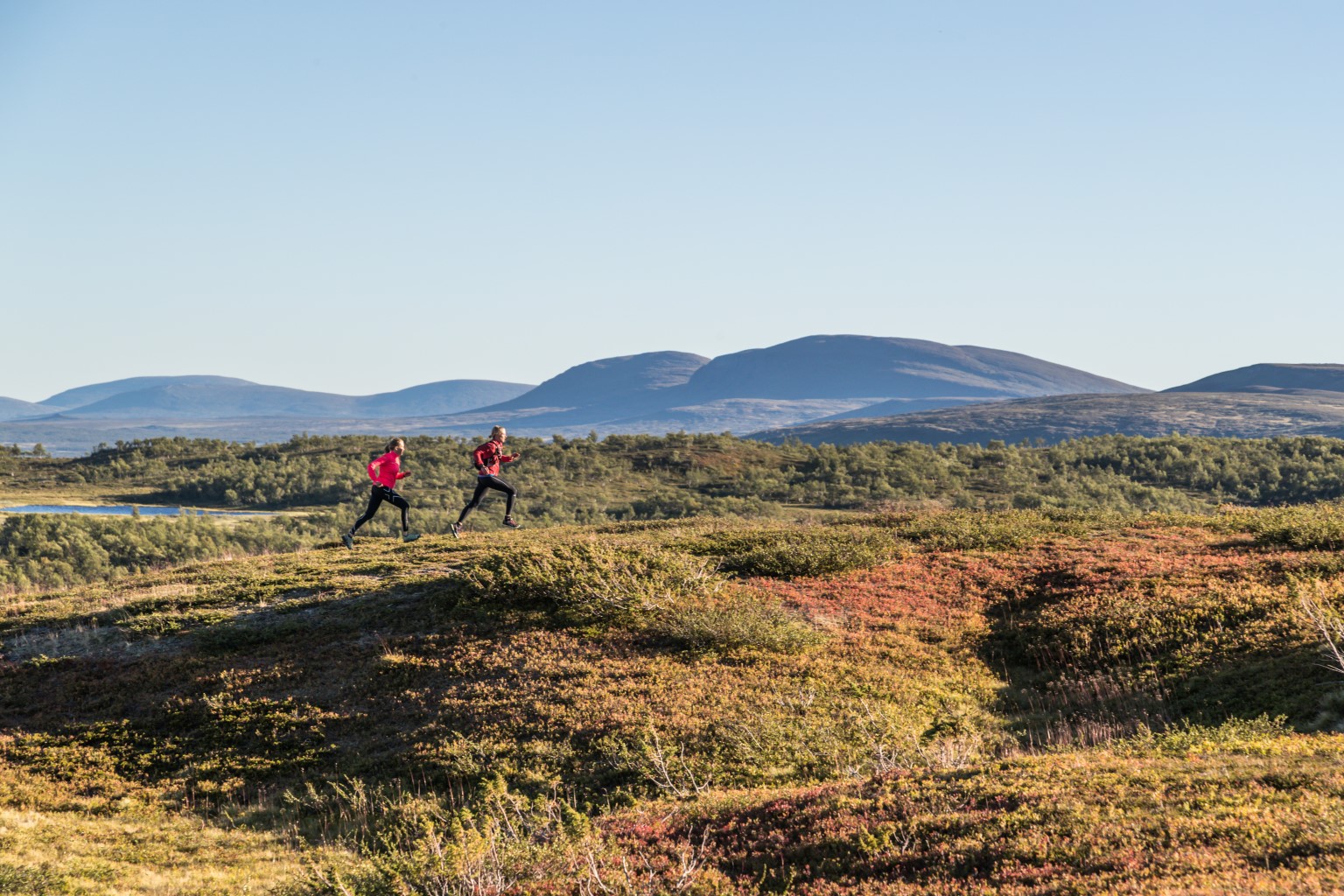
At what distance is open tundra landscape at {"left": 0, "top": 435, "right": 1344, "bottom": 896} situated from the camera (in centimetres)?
704

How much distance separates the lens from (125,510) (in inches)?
2131

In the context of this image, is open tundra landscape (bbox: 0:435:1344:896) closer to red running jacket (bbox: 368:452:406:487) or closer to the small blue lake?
red running jacket (bbox: 368:452:406:487)

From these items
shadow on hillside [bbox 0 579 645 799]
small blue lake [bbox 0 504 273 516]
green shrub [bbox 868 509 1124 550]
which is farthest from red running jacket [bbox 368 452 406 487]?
small blue lake [bbox 0 504 273 516]

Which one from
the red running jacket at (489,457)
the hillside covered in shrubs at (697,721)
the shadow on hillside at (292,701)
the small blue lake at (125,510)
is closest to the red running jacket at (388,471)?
the red running jacket at (489,457)

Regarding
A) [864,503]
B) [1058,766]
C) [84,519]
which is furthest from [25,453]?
[1058,766]

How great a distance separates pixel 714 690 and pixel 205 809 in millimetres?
6148

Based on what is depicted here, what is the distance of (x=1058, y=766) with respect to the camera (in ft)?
26.9

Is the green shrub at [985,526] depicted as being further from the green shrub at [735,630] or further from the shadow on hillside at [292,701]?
the shadow on hillside at [292,701]

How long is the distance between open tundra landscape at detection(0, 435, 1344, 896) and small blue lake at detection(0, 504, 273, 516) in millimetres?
33617

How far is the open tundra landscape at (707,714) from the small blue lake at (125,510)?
3362 centimetres

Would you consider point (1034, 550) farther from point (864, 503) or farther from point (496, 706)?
point (864, 503)

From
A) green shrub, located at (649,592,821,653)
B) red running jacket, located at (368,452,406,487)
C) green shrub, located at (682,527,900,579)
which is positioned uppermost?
red running jacket, located at (368,452,406,487)

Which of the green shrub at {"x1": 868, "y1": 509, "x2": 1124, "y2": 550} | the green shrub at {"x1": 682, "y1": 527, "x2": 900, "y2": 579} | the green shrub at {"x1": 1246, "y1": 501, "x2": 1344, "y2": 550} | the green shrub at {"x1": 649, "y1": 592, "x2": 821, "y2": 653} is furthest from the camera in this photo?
the green shrub at {"x1": 868, "y1": 509, "x2": 1124, "y2": 550}

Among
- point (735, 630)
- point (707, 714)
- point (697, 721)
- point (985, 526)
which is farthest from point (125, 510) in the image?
point (697, 721)
